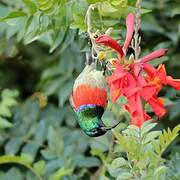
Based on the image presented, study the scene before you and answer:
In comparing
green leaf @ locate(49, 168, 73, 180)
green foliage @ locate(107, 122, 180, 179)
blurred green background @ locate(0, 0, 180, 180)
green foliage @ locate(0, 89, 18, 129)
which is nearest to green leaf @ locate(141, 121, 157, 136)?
green foliage @ locate(107, 122, 180, 179)

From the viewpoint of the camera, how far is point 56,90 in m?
→ 2.69

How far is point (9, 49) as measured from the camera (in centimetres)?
279

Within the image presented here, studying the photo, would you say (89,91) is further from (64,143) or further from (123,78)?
(64,143)

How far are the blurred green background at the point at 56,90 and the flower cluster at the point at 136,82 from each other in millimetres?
341

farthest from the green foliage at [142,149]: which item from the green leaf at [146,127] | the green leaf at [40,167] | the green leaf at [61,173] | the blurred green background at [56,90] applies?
the green leaf at [40,167]

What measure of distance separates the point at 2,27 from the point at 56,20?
0.50 meters

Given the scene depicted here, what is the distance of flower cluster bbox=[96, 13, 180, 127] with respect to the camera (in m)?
1.51

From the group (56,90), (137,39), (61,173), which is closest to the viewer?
(137,39)

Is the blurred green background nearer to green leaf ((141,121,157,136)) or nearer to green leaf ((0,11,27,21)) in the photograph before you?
green leaf ((0,11,27,21))

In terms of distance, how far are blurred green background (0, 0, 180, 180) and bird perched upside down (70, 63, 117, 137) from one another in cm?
34

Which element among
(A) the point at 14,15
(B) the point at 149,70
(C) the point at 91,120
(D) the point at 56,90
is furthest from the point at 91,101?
(D) the point at 56,90

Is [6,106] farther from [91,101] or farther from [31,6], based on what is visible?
[91,101]

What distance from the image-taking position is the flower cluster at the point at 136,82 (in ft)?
4.96

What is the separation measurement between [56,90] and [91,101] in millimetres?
1150
